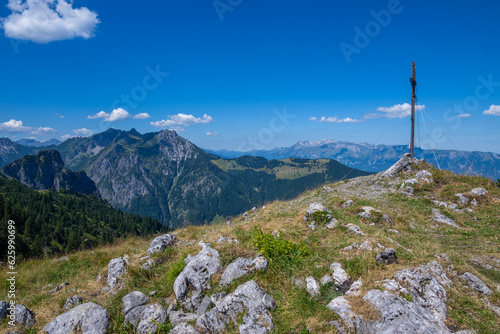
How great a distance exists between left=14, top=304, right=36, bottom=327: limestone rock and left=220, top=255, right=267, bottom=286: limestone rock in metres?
6.40

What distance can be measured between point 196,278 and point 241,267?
5.95 feet

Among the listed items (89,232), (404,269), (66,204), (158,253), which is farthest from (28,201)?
(404,269)

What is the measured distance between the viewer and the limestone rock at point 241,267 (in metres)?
8.54

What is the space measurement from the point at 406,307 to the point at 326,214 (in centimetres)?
722

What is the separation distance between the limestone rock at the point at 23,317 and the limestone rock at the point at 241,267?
21.0ft

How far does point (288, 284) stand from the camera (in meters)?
8.00

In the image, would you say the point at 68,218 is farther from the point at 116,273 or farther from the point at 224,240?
the point at 224,240

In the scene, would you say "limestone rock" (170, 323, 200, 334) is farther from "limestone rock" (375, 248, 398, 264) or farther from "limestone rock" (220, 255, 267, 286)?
"limestone rock" (375, 248, 398, 264)

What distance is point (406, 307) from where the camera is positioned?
6.32 m

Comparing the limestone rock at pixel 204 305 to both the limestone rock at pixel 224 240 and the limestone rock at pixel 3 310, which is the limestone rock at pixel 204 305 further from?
the limestone rock at pixel 3 310

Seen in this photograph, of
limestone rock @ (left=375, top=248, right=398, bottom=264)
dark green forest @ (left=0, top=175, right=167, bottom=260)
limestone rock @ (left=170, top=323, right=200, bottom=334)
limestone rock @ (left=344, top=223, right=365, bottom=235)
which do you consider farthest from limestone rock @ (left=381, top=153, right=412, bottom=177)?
dark green forest @ (left=0, top=175, right=167, bottom=260)

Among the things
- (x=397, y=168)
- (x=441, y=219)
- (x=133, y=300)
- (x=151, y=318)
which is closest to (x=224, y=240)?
(x=133, y=300)

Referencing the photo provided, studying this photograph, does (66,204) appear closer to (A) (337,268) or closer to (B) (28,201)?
(B) (28,201)

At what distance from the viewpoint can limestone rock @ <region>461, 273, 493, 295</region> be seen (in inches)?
295
